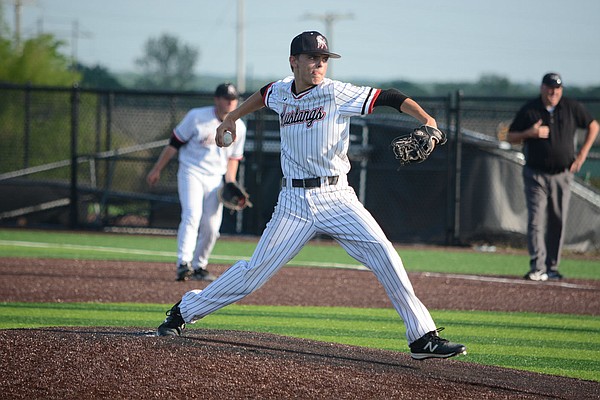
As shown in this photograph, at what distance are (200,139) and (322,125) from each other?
14.8 ft

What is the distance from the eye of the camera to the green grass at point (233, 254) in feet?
40.7

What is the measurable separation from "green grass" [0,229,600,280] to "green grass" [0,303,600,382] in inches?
151

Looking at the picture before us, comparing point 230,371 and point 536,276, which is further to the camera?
point 536,276

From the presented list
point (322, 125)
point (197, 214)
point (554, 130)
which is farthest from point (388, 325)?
point (554, 130)

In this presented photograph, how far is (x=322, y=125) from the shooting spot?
5.48 meters

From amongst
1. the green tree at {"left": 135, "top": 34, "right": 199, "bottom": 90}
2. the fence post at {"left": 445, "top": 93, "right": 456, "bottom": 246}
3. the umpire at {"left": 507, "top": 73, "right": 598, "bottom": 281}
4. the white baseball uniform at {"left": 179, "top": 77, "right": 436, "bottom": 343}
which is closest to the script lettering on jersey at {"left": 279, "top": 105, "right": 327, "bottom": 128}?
the white baseball uniform at {"left": 179, "top": 77, "right": 436, "bottom": 343}

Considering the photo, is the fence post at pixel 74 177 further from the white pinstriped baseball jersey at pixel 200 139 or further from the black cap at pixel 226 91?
the black cap at pixel 226 91

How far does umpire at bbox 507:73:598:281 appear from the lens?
34.5 feet

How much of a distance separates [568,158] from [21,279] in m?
6.44

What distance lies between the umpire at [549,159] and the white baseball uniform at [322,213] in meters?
5.53

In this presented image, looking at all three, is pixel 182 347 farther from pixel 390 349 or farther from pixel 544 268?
pixel 544 268

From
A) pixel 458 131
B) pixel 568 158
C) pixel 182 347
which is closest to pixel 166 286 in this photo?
pixel 182 347

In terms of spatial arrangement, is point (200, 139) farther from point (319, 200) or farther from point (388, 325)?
point (319, 200)

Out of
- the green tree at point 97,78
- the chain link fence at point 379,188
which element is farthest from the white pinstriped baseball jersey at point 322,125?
the green tree at point 97,78
